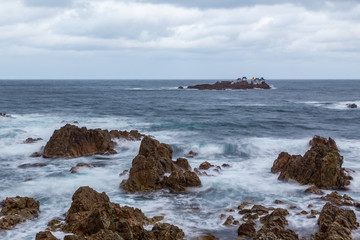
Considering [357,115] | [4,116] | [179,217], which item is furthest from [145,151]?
[357,115]

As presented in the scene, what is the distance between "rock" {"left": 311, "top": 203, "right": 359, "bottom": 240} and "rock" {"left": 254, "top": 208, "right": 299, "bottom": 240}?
1426 mm

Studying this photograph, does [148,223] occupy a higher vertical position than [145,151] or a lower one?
lower

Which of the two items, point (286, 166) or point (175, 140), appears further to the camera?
point (175, 140)

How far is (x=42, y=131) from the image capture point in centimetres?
4281

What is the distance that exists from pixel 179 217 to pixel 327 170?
11.7m

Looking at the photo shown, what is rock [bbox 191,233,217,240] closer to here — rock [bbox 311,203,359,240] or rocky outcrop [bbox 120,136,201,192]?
rock [bbox 311,203,359,240]

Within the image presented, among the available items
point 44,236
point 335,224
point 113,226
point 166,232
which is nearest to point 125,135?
point 113,226

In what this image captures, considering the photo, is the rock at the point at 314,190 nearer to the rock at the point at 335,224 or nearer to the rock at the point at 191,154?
the rock at the point at 335,224

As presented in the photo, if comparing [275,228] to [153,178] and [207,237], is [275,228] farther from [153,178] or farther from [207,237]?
[153,178]

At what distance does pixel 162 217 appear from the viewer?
18312 millimetres

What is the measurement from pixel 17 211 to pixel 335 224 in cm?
1618

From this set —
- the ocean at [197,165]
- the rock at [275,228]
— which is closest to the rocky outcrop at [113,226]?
the ocean at [197,165]

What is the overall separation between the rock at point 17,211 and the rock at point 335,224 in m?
14.4

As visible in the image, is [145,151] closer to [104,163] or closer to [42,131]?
[104,163]
